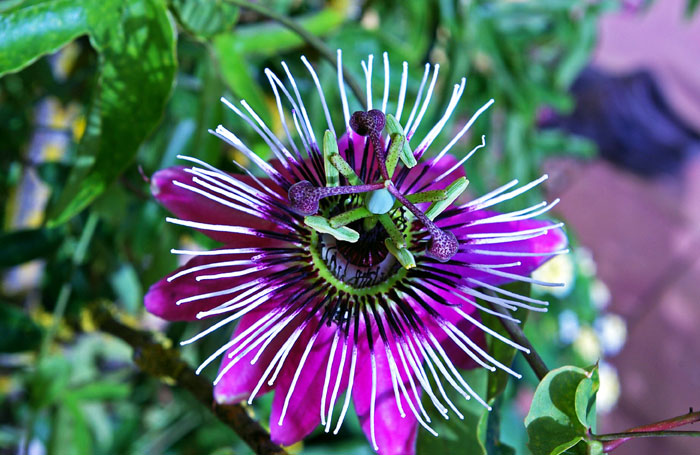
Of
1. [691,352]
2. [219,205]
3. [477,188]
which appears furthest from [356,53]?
[691,352]

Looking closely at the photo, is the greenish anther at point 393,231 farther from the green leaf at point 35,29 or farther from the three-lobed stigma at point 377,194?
the green leaf at point 35,29

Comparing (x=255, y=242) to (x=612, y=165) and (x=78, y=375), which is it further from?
(x=612, y=165)

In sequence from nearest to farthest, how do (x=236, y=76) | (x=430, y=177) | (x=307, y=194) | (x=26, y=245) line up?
1. (x=307, y=194)
2. (x=430, y=177)
3. (x=236, y=76)
4. (x=26, y=245)

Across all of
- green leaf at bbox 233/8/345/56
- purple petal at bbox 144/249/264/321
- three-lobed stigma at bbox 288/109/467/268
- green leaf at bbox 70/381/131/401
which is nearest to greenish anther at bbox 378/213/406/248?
three-lobed stigma at bbox 288/109/467/268

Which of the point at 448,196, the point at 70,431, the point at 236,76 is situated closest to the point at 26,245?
the point at 70,431

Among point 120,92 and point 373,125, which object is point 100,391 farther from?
A: point 373,125

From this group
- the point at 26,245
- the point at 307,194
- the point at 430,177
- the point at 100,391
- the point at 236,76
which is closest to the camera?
the point at 307,194

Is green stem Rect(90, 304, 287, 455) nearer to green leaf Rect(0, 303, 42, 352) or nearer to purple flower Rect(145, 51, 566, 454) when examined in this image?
purple flower Rect(145, 51, 566, 454)

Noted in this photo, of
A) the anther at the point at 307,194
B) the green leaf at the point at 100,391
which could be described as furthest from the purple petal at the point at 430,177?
the green leaf at the point at 100,391
